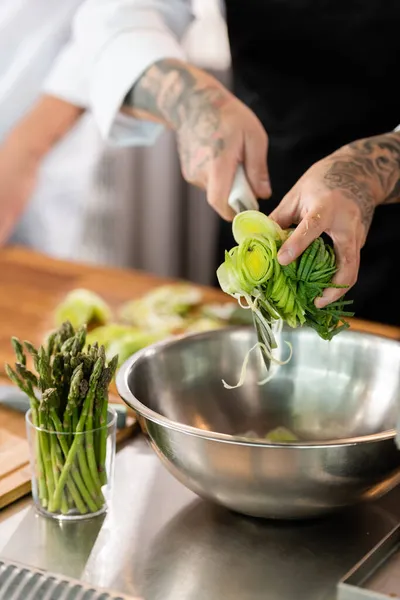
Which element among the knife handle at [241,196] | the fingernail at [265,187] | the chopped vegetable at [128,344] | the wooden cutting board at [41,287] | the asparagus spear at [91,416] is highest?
the knife handle at [241,196]

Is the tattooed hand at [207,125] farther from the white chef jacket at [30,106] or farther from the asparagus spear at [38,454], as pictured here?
the white chef jacket at [30,106]

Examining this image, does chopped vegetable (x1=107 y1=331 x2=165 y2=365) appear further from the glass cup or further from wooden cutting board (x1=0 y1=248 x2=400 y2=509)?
the glass cup

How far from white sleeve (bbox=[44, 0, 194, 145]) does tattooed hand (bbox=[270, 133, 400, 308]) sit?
25.1 inches

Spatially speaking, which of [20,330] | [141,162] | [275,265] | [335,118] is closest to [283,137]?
[335,118]

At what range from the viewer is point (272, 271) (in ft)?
4.56

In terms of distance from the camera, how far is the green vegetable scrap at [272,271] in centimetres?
139

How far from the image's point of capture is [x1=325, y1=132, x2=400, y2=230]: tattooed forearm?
5.19 ft

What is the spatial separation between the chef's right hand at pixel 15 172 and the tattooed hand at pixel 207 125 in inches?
31.2

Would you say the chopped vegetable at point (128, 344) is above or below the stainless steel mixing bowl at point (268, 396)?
below

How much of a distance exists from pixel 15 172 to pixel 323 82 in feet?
3.41

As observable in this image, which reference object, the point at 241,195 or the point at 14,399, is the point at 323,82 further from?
the point at 14,399

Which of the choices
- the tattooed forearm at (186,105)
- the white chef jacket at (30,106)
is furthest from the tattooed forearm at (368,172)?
the white chef jacket at (30,106)

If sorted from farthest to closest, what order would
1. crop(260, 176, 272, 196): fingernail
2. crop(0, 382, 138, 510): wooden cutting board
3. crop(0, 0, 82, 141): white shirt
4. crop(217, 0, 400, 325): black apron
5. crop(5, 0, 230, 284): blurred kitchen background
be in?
crop(5, 0, 230, 284): blurred kitchen background
crop(0, 0, 82, 141): white shirt
crop(217, 0, 400, 325): black apron
crop(260, 176, 272, 196): fingernail
crop(0, 382, 138, 510): wooden cutting board

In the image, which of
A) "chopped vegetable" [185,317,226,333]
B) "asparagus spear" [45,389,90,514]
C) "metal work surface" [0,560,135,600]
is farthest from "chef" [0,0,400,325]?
"metal work surface" [0,560,135,600]
